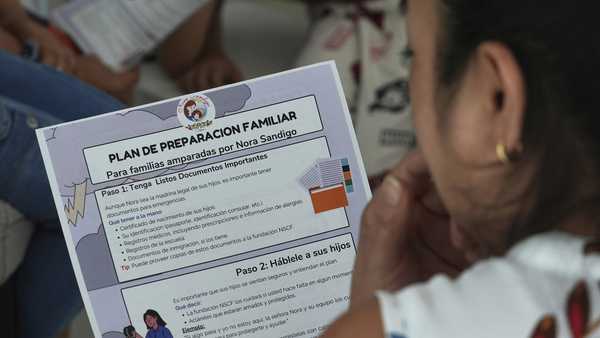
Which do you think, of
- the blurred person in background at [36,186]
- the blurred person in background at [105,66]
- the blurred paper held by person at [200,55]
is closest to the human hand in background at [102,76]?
the blurred person in background at [105,66]

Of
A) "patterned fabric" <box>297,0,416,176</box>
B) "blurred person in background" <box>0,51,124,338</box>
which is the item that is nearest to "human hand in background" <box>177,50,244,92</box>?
"patterned fabric" <box>297,0,416,176</box>

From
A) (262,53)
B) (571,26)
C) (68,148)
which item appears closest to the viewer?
(571,26)

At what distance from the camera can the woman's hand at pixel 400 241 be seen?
0.61m

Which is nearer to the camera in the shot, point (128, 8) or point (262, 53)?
point (128, 8)

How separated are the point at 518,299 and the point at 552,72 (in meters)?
0.14

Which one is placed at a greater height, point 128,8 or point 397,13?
point 128,8

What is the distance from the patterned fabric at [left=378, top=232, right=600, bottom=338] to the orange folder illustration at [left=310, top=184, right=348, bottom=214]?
22cm

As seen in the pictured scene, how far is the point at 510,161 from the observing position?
0.44 m

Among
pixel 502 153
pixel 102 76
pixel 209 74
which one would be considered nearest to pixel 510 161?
pixel 502 153

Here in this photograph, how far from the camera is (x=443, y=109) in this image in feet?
1.55

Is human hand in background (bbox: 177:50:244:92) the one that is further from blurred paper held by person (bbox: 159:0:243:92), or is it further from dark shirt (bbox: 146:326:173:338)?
dark shirt (bbox: 146:326:173:338)

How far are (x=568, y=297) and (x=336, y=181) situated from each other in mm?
282

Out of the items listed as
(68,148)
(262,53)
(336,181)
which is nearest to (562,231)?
(336,181)

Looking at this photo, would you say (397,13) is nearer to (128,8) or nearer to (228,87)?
(128,8)
